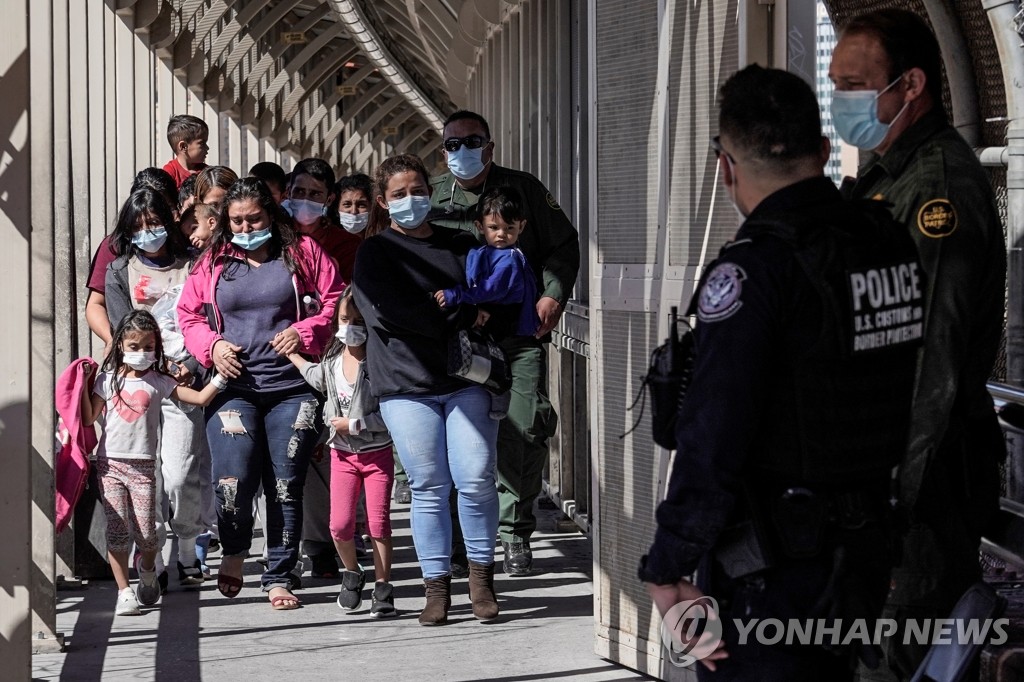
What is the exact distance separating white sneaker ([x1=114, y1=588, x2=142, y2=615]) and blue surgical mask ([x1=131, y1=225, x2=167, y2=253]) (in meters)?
1.56

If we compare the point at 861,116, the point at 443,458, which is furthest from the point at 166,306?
the point at 861,116

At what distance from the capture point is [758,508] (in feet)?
9.78

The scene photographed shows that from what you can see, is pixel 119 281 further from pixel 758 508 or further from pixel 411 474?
pixel 758 508

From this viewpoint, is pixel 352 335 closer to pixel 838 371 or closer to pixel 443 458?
pixel 443 458

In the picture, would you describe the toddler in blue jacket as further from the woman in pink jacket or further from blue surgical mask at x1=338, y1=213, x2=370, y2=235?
blue surgical mask at x1=338, y1=213, x2=370, y2=235

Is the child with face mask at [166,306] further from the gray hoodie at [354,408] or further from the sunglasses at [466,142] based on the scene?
the sunglasses at [466,142]

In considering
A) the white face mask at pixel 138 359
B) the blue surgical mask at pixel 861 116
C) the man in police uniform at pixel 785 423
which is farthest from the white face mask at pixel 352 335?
the man in police uniform at pixel 785 423

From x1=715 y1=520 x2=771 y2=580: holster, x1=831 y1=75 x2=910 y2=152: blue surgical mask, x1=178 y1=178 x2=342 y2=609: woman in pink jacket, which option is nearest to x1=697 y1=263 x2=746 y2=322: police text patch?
x1=715 y1=520 x2=771 y2=580: holster

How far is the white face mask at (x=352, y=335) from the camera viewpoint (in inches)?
259

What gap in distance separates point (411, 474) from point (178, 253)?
1.84m

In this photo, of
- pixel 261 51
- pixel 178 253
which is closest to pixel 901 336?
pixel 178 253

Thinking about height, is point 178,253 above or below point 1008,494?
above

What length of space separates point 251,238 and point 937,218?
12.7 ft

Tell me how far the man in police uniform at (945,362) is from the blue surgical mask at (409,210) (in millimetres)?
2755
